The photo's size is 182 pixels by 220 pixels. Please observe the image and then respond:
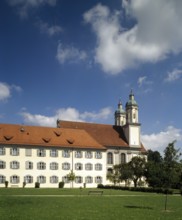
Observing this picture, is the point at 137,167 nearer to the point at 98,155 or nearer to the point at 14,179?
the point at 98,155

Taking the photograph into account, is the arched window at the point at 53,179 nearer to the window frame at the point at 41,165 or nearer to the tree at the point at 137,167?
the window frame at the point at 41,165

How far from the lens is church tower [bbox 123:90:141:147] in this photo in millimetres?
82562

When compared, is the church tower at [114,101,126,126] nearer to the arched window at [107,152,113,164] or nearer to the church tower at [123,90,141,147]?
the church tower at [123,90,141,147]

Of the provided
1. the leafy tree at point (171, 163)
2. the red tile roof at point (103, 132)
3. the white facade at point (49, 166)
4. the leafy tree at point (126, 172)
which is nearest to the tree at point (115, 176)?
the white facade at point (49, 166)

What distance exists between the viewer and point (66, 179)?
221 feet

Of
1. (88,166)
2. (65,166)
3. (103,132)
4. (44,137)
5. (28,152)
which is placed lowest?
(88,166)

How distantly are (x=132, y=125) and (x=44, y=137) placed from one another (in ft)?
76.2

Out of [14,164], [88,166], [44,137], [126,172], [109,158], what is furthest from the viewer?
[109,158]

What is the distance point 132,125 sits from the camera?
83.3 meters

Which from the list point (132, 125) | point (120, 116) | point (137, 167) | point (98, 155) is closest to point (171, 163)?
point (137, 167)

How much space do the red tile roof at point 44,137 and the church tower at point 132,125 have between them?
13.4 m

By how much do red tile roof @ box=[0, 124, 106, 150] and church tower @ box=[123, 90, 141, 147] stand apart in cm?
1335

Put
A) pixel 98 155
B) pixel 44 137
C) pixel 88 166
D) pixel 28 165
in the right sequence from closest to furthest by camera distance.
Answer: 1. pixel 28 165
2. pixel 44 137
3. pixel 88 166
4. pixel 98 155

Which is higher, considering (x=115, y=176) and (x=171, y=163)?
(x=171, y=163)
